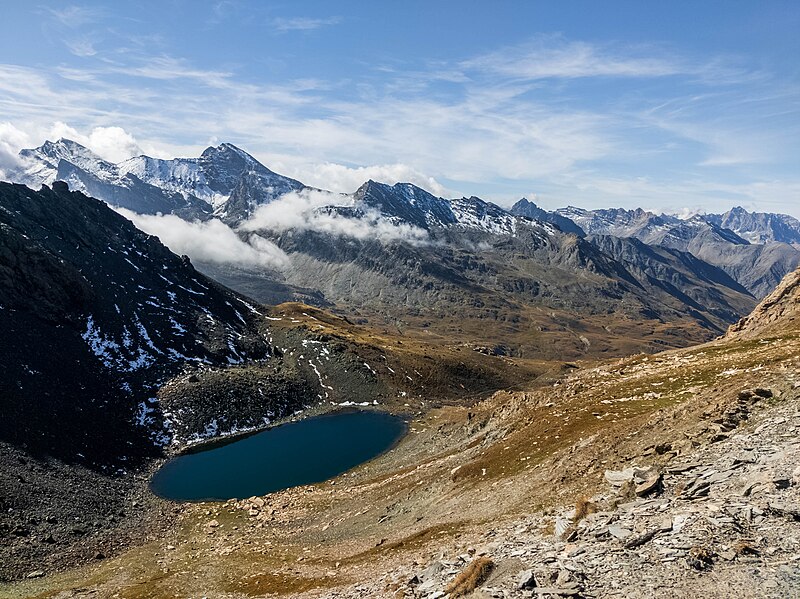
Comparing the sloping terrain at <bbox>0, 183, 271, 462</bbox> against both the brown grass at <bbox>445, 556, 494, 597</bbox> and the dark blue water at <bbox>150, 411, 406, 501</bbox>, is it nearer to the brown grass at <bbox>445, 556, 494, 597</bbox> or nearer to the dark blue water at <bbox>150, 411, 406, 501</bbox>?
the dark blue water at <bbox>150, 411, 406, 501</bbox>

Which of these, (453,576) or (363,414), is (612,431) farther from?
(363,414)

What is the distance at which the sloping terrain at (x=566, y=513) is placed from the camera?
821 inches

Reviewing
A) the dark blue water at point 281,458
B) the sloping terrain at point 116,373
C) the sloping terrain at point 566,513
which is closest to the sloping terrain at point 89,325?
the sloping terrain at point 116,373

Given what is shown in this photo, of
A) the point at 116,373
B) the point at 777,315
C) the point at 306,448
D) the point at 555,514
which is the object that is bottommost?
the point at 306,448

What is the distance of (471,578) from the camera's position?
24.2 meters

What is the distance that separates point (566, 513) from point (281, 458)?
3554 inches

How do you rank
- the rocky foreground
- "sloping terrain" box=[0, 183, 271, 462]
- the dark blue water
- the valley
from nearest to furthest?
the rocky foreground → the valley → the dark blue water → "sloping terrain" box=[0, 183, 271, 462]

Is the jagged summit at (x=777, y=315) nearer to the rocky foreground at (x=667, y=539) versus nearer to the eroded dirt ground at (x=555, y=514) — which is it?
the eroded dirt ground at (x=555, y=514)

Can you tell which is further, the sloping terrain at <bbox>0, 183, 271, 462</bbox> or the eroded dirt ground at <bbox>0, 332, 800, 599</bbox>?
the sloping terrain at <bbox>0, 183, 271, 462</bbox>

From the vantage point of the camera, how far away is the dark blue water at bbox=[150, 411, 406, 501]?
93.5 m

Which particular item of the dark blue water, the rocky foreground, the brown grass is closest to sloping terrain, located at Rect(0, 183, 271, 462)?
the dark blue water

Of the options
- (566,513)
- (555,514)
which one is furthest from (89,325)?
(566,513)

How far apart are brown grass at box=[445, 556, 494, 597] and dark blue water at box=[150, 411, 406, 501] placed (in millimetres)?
74494

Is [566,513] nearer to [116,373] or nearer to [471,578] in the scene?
[471,578]
